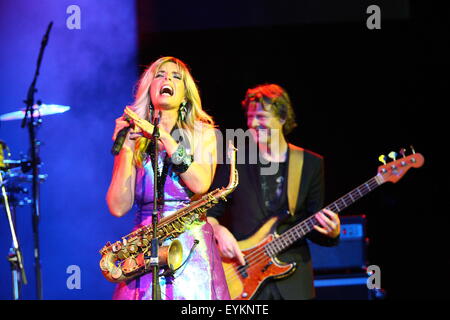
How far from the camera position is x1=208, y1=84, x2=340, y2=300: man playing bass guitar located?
16.5 ft

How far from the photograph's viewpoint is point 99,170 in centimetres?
611

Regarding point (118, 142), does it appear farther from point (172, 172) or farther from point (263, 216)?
point (263, 216)

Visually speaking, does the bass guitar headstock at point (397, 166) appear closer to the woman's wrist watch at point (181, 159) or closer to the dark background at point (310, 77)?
the dark background at point (310, 77)

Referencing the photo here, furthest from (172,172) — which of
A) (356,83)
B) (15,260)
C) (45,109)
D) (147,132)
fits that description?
(356,83)

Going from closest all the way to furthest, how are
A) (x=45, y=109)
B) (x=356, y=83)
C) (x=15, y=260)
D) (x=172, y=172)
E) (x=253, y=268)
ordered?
(x=172, y=172) → (x=253, y=268) → (x=15, y=260) → (x=45, y=109) → (x=356, y=83)

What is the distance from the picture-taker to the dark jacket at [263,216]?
506cm

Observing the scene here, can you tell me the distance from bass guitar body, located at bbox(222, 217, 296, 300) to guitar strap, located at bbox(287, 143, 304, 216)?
314 millimetres

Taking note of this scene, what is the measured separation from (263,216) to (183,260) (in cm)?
172

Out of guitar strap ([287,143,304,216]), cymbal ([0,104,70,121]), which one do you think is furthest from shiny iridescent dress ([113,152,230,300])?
cymbal ([0,104,70,121])

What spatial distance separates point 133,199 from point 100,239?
263 centimetres

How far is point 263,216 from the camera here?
513cm

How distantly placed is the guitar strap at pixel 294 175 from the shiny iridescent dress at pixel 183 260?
1.62 meters

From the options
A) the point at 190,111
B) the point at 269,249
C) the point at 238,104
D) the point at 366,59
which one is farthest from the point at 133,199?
the point at 366,59
